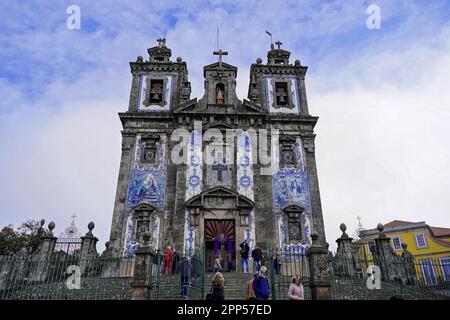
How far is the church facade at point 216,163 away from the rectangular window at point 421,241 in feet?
66.0

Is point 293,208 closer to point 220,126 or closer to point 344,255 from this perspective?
point 344,255

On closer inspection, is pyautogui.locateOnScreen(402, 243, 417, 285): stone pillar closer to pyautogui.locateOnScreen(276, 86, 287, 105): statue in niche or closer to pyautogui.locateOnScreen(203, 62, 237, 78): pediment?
pyautogui.locateOnScreen(276, 86, 287, 105): statue in niche

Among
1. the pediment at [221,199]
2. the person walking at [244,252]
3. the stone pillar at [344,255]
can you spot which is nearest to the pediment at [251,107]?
the pediment at [221,199]

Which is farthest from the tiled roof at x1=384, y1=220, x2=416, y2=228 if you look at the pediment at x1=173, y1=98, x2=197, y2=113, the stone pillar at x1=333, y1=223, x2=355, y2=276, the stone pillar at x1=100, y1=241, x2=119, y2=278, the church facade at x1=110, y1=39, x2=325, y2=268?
the stone pillar at x1=100, y1=241, x2=119, y2=278

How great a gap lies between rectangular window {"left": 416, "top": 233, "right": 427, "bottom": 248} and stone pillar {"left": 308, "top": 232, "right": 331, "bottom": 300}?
28487 mm

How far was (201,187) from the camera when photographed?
62.9 ft

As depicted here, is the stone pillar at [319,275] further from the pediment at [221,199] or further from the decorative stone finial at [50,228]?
the decorative stone finial at [50,228]

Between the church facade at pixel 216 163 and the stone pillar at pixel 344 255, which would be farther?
the church facade at pixel 216 163

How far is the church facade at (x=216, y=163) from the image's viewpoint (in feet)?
59.8

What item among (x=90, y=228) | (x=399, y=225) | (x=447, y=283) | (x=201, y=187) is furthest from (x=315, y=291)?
(x=399, y=225)

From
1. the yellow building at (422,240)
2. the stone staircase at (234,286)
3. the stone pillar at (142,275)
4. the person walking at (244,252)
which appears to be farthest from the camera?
the yellow building at (422,240)

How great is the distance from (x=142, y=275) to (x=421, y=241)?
32.1 metres

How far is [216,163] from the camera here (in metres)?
19.9
